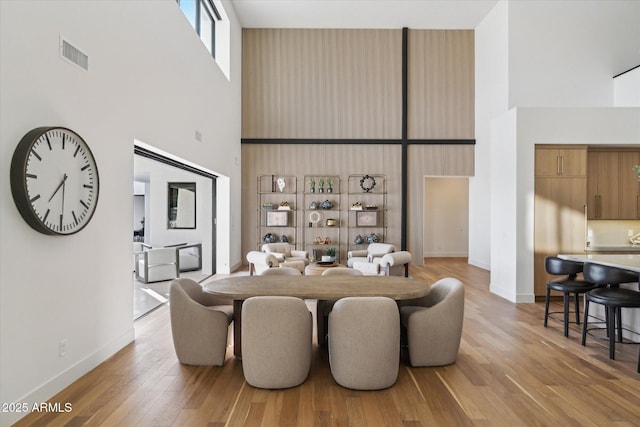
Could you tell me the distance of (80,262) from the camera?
127 inches

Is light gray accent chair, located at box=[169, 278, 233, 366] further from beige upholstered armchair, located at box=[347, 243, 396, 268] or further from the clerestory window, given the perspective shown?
the clerestory window

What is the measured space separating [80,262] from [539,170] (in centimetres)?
600

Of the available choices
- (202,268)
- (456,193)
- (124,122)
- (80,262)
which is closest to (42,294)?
(80,262)

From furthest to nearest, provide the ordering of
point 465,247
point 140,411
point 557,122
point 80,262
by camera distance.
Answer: point 465,247, point 557,122, point 80,262, point 140,411

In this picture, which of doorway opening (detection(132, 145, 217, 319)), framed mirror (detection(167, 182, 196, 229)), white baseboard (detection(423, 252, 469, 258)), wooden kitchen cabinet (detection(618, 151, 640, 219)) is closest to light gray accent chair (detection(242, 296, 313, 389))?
doorway opening (detection(132, 145, 217, 319))

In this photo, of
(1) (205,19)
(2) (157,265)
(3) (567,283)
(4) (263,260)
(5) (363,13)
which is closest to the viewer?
(3) (567,283)

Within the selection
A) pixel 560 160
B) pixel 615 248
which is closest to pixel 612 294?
pixel 560 160

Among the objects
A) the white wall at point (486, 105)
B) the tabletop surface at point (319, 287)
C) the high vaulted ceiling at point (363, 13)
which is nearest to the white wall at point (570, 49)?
the white wall at point (486, 105)

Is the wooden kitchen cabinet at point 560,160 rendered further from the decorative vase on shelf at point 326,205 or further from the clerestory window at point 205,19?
the clerestory window at point 205,19

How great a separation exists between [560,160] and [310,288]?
4.67 m

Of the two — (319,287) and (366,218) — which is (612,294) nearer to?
(319,287)

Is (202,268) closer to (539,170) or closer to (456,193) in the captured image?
(539,170)

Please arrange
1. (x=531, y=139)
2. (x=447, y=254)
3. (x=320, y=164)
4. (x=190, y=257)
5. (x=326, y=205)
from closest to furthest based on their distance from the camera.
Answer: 1. (x=531, y=139)
2. (x=190, y=257)
3. (x=326, y=205)
4. (x=320, y=164)
5. (x=447, y=254)

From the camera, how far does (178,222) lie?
9.58 metres
